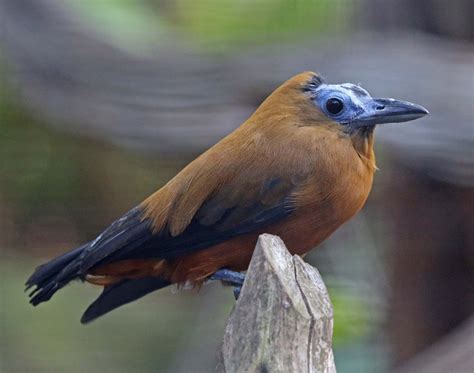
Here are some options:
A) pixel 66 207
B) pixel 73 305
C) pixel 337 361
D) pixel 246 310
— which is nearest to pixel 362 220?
pixel 337 361

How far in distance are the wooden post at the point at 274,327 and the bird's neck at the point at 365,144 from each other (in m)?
1.42

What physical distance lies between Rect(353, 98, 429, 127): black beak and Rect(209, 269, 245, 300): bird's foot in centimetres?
72

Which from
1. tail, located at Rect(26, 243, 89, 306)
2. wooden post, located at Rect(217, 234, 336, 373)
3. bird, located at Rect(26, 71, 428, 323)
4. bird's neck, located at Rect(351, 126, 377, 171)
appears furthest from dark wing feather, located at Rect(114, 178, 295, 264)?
wooden post, located at Rect(217, 234, 336, 373)

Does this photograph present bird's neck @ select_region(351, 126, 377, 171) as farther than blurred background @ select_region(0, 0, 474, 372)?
No

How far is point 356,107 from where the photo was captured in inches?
157

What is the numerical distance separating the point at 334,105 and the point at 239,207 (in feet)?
1.87

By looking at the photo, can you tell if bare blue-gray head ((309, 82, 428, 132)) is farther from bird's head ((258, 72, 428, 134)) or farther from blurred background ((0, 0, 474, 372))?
blurred background ((0, 0, 474, 372))

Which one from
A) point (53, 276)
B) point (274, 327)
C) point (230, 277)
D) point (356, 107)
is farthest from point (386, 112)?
point (274, 327)

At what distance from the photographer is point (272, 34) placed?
5434 millimetres

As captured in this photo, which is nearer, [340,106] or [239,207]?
[239,207]

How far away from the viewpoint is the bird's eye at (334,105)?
4.03 metres

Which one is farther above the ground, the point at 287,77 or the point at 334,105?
the point at 334,105

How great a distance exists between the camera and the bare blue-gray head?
12.9ft

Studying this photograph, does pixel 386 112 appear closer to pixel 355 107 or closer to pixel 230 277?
pixel 355 107
